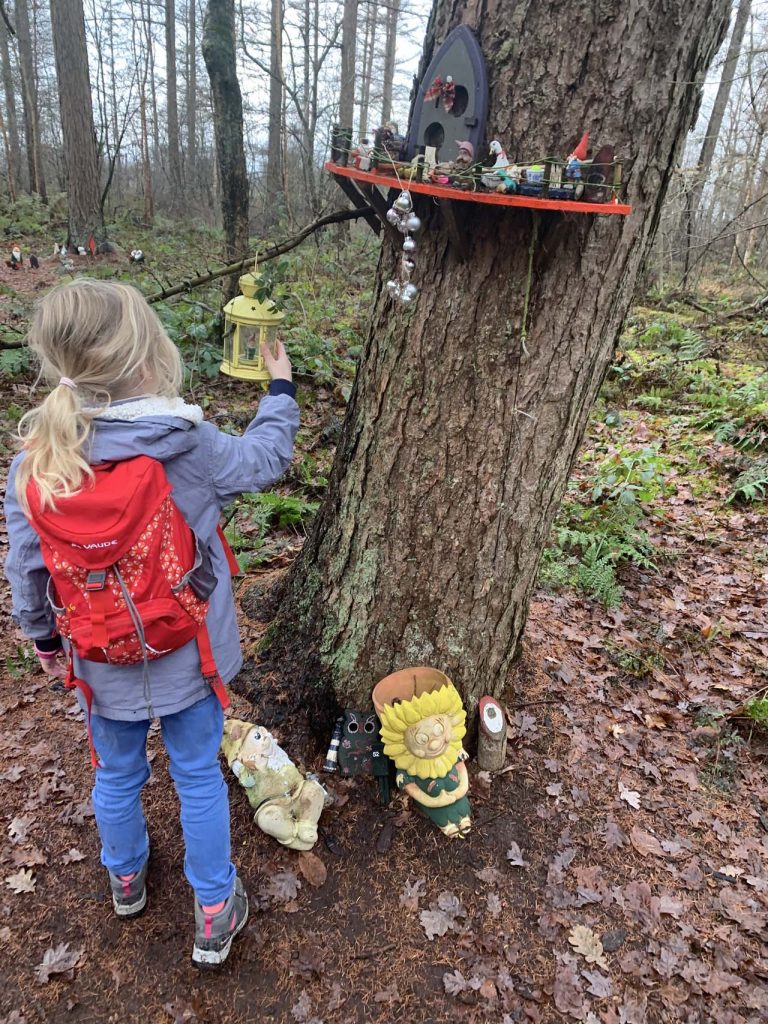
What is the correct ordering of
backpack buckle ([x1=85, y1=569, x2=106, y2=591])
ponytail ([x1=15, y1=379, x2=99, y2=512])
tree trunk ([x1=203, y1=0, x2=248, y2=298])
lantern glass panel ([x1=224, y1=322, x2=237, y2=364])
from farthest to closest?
1. tree trunk ([x1=203, y1=0, x2=248, y2=298])
2. lantern glass panel ([x1=224, y1=322, x2=237, y2=364])
3. backpack buckle ([x1=85, y1=569, x2=106, y2=591])
4. ponytail ([x1=15, y1=379, x2=99, y2=512])

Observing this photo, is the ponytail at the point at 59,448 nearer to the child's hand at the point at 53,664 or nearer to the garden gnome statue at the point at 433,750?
the child's hand at the point at 53,664

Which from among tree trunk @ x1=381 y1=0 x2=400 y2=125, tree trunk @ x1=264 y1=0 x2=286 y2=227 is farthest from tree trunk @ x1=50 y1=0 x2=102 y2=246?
tree trunk @ x1=381 y1=0 x2=400 y2=125

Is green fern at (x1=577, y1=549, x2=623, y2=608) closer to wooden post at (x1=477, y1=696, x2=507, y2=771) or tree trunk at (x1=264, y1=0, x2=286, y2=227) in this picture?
wooden post at (x1=477, y1=696, x2=507, y2=771)

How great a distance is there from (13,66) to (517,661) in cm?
3260

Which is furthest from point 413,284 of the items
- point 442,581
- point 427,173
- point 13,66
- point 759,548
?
point 13,66

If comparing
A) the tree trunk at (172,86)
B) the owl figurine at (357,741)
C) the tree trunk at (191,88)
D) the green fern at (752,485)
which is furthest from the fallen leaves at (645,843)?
the tree trunk at (191,88)

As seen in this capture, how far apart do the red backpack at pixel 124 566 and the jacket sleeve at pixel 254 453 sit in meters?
0.18

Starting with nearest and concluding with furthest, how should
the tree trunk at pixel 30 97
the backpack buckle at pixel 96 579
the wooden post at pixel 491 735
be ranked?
the backpack buckle at pixel 96 579 → the wooden post at pixel 491 735 → the tree trunk at pixel 30 97

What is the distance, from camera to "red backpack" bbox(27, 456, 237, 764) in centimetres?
167

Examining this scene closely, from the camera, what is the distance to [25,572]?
6.21 ft

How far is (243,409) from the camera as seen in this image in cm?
656

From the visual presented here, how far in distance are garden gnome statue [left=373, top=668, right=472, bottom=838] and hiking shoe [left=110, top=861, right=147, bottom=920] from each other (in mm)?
1028

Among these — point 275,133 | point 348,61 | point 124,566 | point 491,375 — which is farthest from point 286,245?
point 348,61

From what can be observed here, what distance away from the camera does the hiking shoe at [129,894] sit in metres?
2.28
